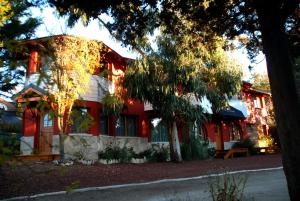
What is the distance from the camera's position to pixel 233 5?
34.1 ft

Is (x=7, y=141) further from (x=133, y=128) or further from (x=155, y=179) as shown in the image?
(x=133, y=128)

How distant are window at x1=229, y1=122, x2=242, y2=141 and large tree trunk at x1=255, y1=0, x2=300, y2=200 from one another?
28.3 meters

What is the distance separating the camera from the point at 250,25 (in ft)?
35.7

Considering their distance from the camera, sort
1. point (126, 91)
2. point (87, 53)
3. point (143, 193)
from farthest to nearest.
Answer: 1. point (126, 91)
2. point (87, 53)
3. point (143, 193)

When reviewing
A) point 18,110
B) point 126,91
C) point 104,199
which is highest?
point 126,91

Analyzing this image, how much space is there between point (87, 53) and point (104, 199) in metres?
10.6

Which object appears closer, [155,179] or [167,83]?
[155,179]

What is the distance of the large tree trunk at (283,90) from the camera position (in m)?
6.79

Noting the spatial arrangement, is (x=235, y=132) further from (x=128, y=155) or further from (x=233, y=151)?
(x=128, y=155)

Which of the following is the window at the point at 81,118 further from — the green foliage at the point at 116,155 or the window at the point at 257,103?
the window at the point at 257,103

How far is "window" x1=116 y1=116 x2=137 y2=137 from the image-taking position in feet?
80.9

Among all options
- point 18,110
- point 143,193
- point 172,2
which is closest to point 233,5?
point 172,2

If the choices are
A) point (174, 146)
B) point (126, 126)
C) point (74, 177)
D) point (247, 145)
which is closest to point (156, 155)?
point (174, 146)

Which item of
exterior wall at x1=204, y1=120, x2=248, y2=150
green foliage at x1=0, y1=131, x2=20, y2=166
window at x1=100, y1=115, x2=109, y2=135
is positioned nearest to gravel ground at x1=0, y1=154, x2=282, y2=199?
window at x1=100, y1=115, x2=109, y2=135
